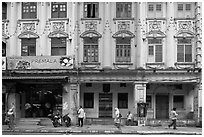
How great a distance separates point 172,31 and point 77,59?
682cm

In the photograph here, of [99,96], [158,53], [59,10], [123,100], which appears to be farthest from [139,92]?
[59,10]

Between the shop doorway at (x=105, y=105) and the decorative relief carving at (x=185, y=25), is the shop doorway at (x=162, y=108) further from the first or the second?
the decorative relief carving at (x=185, y=25)

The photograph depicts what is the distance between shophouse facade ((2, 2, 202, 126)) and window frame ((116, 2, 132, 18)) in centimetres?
7

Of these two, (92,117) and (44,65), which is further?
(92,117)

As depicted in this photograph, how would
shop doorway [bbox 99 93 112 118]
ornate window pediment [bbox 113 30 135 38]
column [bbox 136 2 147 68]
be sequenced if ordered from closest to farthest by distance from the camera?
1. column [bbox 136 2 147 68]
2. ornate window pediment [bbox 113 30 135 38]
3. shop doorway [bbox 99 93 112 118]

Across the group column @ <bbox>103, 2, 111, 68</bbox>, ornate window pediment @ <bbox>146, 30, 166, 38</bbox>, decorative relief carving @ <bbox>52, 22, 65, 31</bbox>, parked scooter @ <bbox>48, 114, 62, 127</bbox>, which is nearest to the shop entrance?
parked scooter @ <bbox>48, 114, 62, 127</bbox>

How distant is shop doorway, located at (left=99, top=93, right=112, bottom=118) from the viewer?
25438mm

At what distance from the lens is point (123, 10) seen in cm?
2455

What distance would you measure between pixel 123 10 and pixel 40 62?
22.4 ft

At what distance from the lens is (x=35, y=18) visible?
964 inches

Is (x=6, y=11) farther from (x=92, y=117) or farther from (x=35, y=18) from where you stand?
(x=92, y=117)

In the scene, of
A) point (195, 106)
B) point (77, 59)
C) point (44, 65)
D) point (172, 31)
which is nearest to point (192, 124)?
point (195, 106)

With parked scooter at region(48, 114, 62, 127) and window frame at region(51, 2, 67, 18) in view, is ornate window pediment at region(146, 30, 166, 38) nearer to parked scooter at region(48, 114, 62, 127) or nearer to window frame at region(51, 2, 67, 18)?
window frame at region(51, 2, 67, 18)

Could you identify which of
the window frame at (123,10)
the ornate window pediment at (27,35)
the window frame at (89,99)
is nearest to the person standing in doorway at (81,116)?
the window frame at (89,99)
